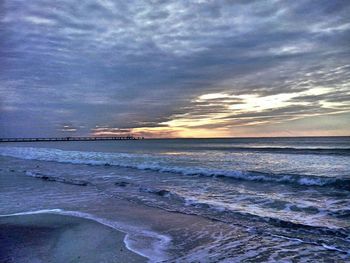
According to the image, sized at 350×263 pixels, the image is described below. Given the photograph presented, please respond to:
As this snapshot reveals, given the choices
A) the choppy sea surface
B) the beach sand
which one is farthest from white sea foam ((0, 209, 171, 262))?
the beach sand

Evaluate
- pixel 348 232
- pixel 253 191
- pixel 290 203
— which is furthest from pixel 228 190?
pixel 348 232

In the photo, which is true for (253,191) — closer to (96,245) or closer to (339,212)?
(339,212)

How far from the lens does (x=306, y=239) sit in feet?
26.4

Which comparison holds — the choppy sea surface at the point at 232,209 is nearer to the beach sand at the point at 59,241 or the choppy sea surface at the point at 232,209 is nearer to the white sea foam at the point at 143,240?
the white sea foam at the point at 143,240

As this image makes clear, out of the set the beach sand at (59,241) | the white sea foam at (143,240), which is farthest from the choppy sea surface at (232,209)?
the beach sand at (59,241)

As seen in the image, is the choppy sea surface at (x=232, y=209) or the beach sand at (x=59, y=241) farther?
the choppy sea surface at (x=232, y=209)

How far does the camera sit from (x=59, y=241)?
815 centimetres

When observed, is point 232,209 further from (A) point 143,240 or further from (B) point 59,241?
(B) point 59,241

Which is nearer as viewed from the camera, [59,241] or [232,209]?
[59,241]

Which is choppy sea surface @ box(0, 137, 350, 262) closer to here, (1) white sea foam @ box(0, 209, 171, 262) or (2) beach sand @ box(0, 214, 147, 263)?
(1) white sea foam @ box(0, 209, 171, 262)

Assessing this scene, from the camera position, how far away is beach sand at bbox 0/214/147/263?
6898mm

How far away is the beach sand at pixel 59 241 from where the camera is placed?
6.90 m

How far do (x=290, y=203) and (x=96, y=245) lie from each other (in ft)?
26.0

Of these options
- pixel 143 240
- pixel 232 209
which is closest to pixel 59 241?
pixel 143 240
